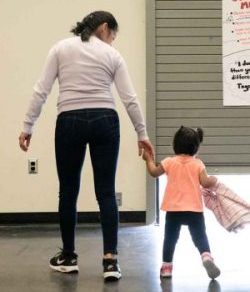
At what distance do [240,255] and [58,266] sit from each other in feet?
3.41

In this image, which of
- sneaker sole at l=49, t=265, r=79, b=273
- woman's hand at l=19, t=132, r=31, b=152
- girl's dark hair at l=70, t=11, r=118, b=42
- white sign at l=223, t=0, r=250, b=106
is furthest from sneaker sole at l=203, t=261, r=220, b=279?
white sign at l=223, t=0, r=250, b=106

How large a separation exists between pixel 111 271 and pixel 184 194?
1.60ft

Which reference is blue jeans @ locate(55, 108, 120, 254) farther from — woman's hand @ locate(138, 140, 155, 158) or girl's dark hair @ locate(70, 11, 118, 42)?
girl's dark hair @ locate(70, 11, 118, 42)

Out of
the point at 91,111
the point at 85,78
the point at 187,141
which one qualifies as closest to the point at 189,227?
the point at 187,141

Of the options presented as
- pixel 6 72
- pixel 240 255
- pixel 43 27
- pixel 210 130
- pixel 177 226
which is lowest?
pixel 240 255

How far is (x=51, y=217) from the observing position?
13.5 ft

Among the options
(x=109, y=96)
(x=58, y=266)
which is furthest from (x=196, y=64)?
(x=58, y=266)

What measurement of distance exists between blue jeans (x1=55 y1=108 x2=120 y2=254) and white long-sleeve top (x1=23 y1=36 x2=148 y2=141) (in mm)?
58

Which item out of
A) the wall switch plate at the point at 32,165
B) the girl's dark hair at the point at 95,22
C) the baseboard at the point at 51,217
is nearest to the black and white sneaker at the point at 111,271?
the girl's dark hair at the point at 95,22

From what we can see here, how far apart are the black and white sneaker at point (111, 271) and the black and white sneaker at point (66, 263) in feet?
0.66

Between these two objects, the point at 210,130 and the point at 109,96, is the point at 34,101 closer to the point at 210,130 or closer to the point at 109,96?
the point at 109,96

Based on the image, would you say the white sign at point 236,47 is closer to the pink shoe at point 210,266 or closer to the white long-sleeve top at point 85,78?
the white long-sleeve top at point 85,78

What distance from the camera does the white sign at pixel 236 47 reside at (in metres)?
3.99

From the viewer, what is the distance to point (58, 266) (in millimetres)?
2691
